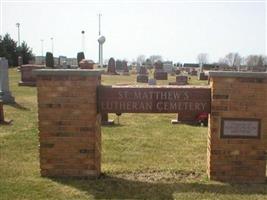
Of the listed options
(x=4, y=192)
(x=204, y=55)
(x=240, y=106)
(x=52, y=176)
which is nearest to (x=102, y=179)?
(x=52, y=176)

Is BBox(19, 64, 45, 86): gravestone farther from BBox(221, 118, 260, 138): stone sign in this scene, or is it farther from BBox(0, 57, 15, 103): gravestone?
BBox(221, 118, 260, 138): stone sign

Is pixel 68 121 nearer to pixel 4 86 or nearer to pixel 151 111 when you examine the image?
pixel 151 111

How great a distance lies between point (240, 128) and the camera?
6.64 m

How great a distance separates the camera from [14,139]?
9875 millimetres

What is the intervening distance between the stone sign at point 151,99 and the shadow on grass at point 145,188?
1144mm

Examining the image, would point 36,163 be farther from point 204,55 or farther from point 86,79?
point 204,55

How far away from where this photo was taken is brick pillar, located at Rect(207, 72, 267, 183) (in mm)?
6547

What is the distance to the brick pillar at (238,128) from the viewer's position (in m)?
6.55

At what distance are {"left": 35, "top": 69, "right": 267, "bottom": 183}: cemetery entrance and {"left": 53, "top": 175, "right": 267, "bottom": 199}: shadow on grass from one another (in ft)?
0.89

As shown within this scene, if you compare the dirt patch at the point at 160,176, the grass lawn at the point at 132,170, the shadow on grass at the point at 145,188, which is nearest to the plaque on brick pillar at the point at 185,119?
the grass lawn at the point at 132,170

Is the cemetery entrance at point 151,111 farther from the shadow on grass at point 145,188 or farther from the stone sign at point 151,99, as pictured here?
the shadow on grass at point 145,188

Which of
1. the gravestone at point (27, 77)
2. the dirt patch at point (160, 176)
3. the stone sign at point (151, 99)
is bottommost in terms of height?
the dirt patch at point (160, 176)

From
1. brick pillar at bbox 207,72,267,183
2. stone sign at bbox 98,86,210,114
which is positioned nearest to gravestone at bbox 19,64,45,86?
stone sign at bbox 98,86,210,114

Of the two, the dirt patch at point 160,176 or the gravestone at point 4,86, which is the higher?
the gravestone at point 4,86
